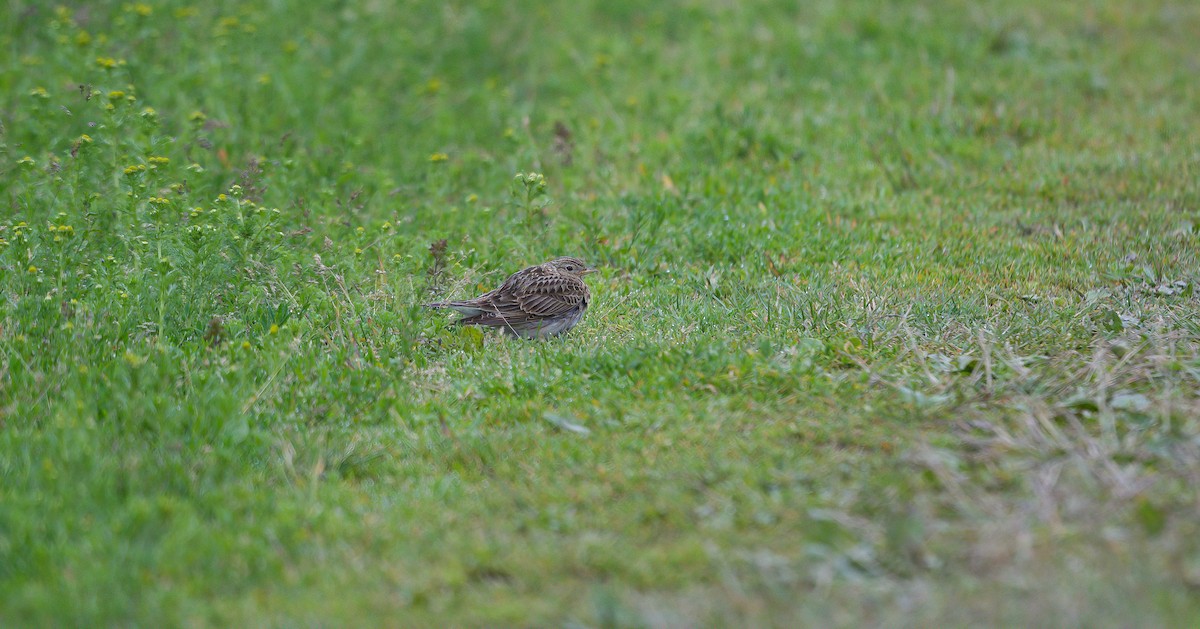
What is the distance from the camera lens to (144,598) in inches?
194

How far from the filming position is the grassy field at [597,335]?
5016mm

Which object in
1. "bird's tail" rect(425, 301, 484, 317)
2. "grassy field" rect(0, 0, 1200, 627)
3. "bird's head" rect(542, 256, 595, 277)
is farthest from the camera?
"bird's head" rect(542, 256, 595, 277)

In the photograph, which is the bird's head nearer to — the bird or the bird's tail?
the bird

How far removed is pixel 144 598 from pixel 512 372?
2.78 m

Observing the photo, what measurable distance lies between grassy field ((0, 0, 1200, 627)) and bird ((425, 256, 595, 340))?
Result: 21cm

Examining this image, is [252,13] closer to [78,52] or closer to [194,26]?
[194,26]

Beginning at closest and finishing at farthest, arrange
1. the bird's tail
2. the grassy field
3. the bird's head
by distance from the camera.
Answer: the grassy field → the bird's tail → the bird's head

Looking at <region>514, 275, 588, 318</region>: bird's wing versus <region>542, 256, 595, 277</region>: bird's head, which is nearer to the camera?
<region>514, 275, 588, 318</region>: bird's wing

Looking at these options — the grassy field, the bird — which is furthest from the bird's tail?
the grassy field

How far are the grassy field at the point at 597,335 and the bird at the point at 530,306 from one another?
21cm

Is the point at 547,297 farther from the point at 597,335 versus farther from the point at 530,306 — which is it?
the point at 597,335

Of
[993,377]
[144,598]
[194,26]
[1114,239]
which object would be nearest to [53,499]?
[144,598]

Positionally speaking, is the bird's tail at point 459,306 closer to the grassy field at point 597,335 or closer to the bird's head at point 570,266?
the grassy field at point 597,335

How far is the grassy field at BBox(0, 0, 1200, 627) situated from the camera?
16.5 ft
